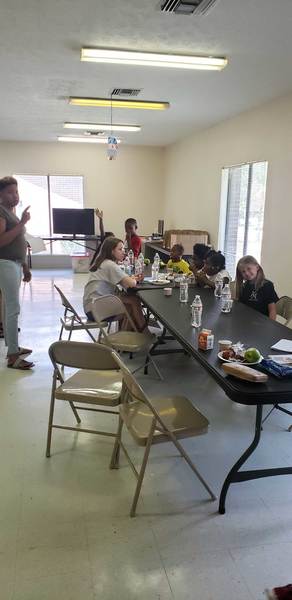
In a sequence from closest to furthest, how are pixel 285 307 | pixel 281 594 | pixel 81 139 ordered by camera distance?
pixel 281 594 → pixel 285 307 → pixel 81 139

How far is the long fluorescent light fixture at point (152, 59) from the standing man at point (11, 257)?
1255 mm

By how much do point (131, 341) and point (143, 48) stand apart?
2383mm

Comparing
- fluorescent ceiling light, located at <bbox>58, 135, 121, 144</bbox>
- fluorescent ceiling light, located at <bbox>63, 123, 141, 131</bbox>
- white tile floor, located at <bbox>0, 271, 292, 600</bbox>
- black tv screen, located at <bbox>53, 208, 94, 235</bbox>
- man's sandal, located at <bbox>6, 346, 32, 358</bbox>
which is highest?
fluorescent ceiling light, located at <bbox>58, 135, 121, 144</bbox>

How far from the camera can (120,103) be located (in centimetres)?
526

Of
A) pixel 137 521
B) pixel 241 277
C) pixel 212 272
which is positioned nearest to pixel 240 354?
pixel 137 521

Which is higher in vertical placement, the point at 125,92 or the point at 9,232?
the point at 125,92

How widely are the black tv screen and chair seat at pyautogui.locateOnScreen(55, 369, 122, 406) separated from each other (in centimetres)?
683

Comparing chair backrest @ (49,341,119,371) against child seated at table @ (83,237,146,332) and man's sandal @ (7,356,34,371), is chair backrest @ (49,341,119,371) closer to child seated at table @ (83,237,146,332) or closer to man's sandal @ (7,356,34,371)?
child seated at table @ (83,237,146,332)

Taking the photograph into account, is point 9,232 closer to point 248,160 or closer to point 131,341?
point 131,341

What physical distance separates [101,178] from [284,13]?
23.3 ft

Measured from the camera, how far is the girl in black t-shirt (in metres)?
3.41

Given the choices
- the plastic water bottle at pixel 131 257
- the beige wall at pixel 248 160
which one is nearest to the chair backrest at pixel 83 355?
the plastic water bottle at pixel 131 257

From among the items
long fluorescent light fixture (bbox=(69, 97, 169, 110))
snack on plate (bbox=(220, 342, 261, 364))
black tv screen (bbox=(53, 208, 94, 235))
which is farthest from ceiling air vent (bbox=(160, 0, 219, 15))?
black tv screen (bbox=(53, 208, 94, 235))

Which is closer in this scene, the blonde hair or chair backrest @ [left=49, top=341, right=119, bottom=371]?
chair backrest @ [left=49, top=341, right=119, bottom=371]
